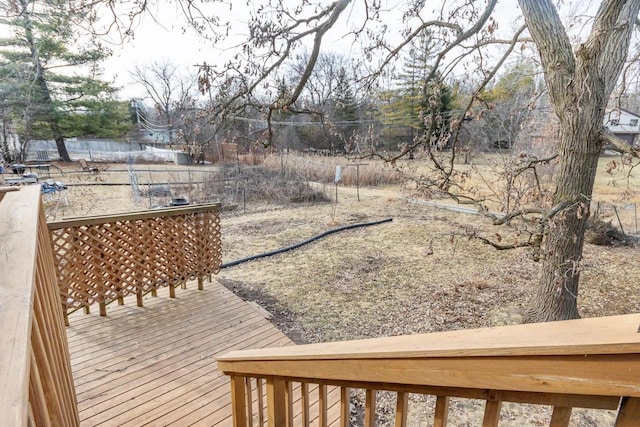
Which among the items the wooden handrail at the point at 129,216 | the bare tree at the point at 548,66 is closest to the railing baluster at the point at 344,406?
the bare tree at the point at 548,66

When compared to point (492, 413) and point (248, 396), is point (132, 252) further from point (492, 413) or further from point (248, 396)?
point (492, 413)

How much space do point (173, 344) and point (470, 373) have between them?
3.03 meters

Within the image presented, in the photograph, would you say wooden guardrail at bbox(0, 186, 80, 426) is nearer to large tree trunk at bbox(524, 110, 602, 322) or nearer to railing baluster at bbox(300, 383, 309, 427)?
railing baluster at bbox(300, 383, 309, 427)

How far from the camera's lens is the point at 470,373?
64 centimetres

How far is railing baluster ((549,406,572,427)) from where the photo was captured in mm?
589

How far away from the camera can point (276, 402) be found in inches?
49.3

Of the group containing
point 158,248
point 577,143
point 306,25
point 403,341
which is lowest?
point 158,248

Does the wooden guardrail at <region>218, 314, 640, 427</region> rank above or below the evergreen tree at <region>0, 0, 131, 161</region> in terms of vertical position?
below

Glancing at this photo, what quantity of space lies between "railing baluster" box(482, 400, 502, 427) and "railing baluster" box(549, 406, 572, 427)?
86 millimetres

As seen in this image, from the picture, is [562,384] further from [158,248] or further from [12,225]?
[158,248]

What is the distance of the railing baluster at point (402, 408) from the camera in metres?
0.84

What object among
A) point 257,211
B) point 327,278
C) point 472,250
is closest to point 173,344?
point 327,278

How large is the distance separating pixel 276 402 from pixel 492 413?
33.2 inches

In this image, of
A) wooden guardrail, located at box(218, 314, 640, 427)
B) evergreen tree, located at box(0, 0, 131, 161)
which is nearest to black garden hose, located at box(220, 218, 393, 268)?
wooden guardrail, located at box(218, 314, 640, 427)
